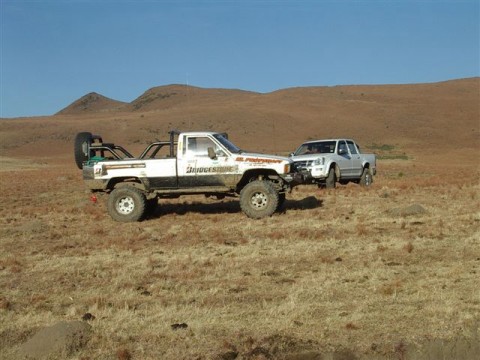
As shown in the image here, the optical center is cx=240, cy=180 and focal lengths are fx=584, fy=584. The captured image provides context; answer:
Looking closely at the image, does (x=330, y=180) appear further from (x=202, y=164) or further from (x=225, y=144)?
(x=202, y=164)

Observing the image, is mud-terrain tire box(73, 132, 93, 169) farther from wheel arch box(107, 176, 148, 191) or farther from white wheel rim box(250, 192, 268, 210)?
white wheel rim box(250, 192, 268, 210)

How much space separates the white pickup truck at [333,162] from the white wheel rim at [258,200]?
16.9 ft

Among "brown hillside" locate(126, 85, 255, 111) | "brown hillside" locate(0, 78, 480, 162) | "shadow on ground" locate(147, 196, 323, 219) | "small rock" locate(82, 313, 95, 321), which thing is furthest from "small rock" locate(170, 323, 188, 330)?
"brown hillside" locate(126, 85, 255, 111)

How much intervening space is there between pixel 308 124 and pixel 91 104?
96.3 meters

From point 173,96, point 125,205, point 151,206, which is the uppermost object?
point 173,96

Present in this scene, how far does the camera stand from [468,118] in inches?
3027

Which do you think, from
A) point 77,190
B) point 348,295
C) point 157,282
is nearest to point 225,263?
point 157,282

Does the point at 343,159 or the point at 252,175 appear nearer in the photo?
the point at 252,175

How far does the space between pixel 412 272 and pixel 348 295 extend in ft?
4.42

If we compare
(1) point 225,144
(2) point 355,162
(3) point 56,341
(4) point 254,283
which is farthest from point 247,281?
(2) point 355,162

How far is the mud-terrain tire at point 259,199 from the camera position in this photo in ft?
40.6

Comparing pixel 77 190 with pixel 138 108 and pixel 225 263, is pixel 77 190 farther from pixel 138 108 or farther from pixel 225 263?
pixel 138 108

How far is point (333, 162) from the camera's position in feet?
59.7

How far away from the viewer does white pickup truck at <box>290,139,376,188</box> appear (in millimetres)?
17891
